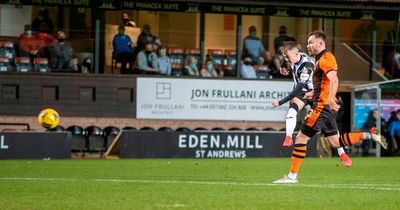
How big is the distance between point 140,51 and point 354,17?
835cm

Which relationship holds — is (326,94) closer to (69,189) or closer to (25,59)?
(69,189)

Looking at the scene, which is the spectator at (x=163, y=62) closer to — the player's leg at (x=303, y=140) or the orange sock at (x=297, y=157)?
the player's leg at (x=303, y=140)

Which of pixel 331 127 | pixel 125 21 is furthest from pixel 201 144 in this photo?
pixel 331 127

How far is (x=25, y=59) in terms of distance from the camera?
112 feet

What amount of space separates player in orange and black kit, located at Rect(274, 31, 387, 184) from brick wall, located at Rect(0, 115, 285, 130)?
18.5 m

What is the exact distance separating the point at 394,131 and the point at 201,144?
781cm

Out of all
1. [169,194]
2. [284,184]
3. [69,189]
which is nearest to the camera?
[169,194]

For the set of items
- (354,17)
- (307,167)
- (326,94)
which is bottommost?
(307,167)

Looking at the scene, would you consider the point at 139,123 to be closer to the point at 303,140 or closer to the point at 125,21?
the point at 125,21

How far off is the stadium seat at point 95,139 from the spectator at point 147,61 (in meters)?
2.87

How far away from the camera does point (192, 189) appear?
14.9m

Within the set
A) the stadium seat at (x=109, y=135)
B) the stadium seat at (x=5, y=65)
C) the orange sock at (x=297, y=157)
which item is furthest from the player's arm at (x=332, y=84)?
the stadium seat at (x=5, y=65)

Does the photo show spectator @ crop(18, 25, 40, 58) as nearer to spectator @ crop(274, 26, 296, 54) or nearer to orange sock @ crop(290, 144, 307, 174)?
spectator @ crop(274, 26, 296, 54)

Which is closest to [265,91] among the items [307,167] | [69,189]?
[307,167]
